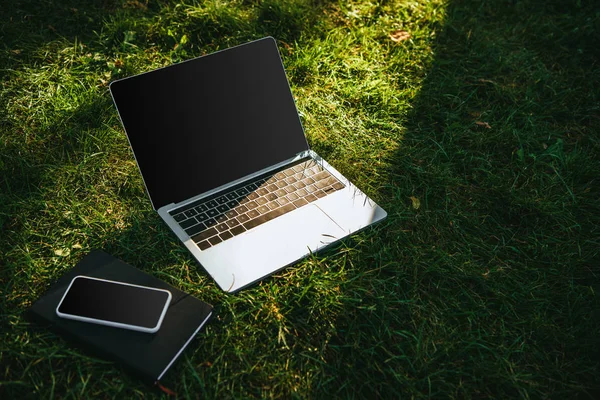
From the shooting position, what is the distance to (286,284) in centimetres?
209

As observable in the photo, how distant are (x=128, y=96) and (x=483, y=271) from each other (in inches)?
72.2

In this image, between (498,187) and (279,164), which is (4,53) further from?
(498,187)

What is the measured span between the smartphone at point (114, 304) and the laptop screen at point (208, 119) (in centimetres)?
42

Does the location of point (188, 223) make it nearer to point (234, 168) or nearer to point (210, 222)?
point (210, 222)

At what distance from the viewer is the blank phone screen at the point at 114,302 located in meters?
1.74

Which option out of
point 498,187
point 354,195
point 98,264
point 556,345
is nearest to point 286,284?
point 354,195

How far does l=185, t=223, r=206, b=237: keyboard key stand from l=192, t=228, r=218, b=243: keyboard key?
0.06ft

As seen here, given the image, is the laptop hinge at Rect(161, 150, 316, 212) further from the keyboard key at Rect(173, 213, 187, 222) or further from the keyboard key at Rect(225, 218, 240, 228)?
the keyboard key at Rect(225, 218, 240, 228)

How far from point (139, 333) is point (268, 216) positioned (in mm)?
763

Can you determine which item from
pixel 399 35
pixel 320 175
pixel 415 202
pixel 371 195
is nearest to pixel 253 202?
pixel 320 175

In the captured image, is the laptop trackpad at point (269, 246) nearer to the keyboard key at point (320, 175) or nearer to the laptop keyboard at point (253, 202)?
the laptop keyboard at point (253, 202)

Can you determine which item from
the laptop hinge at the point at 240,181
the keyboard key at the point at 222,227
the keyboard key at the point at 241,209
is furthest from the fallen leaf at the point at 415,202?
the keyboard key at the point at 222,227

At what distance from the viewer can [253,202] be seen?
220cm

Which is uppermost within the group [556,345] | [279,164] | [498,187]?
[279,164]
